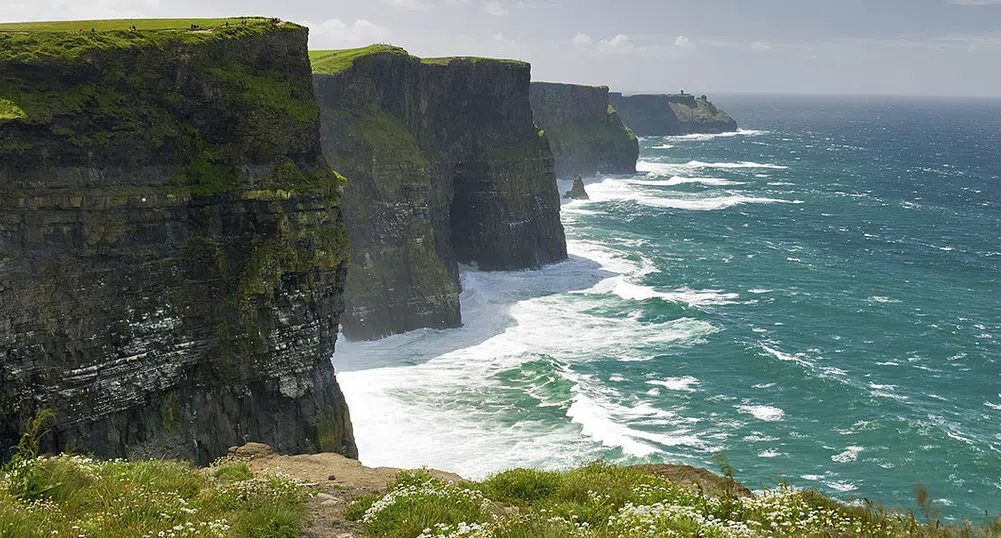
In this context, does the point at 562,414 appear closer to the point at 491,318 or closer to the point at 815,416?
the point at 815,416

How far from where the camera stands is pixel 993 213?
10750 cm

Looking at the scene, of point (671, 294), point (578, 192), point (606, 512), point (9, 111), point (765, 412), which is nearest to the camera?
point (606, 512)

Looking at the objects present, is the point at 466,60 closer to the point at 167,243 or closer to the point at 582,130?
the point at 167,243

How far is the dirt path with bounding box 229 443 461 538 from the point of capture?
13797 mm

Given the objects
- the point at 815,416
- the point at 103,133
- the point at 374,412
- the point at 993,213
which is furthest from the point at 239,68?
the point at 993,213

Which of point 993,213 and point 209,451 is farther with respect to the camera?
point 993,213

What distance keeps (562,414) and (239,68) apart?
23.2 metres

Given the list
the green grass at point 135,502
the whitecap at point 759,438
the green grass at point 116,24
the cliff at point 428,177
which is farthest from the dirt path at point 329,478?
the cliff at point 428,177

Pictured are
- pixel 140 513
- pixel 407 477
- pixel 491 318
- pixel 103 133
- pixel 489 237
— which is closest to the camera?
pixel 140 513

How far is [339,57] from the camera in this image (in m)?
61.8

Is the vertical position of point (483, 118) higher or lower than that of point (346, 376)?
higher

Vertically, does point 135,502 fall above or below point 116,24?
below

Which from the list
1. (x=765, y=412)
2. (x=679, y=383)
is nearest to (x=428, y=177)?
(x=679, y=383)

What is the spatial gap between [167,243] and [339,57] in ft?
122
